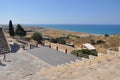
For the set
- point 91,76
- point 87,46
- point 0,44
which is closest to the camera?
point 91,76

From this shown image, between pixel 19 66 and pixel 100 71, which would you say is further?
pixel 19 66

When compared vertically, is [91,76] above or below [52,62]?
above

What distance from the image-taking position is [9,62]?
1692 cm

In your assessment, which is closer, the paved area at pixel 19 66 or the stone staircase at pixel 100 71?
the stone staircase at pixel 100 71

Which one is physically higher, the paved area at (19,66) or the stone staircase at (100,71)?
the stone staircase at (100,71)

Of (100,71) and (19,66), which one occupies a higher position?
(100,71)

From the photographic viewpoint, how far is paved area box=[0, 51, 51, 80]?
1319 centimetres

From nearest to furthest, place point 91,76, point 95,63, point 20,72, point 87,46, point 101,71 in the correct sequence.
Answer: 1. point 91,76
2. point 101,71
3. point 95,63
4. point 20,72
5. point 87,46

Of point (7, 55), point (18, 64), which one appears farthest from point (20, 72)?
point (7, 55)

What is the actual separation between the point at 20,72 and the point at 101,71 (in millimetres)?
8854

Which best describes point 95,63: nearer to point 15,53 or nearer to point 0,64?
point 0,64

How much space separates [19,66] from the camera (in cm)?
1558

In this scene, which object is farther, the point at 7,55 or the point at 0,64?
the point at 7,55

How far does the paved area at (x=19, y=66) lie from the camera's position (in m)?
13.2
